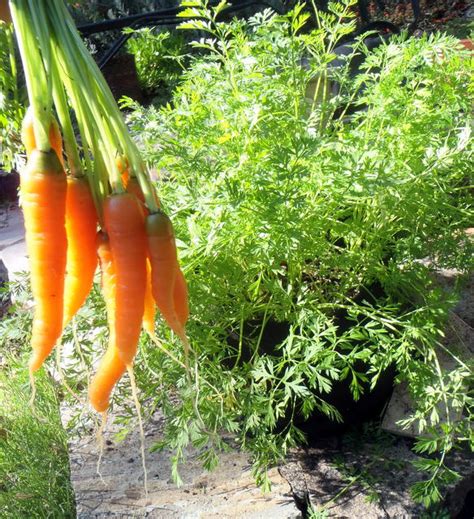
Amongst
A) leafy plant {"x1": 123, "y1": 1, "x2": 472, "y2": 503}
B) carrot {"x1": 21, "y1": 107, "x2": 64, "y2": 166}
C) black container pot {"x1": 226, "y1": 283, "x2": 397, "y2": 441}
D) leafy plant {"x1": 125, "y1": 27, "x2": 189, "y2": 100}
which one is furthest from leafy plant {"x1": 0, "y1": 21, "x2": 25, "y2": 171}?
leafy plant {"x1": 125, "y1": 27, "x2": 189, "y2": 100}

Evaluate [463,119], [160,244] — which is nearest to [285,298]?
[463,119]

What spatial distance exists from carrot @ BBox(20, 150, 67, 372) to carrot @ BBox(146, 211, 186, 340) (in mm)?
93

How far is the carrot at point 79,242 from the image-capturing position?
25.7 inches

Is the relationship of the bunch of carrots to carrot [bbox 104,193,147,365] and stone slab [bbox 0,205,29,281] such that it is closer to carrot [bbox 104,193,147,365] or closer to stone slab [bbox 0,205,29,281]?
carrot [bbox 104,193,147,365]

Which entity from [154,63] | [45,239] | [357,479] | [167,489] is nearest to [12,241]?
[167,489]

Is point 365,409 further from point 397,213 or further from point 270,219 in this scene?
point 270,219

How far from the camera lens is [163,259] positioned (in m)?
0.68

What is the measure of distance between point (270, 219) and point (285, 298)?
19 cm

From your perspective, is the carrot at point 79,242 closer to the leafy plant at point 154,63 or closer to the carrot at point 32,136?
the carrot at point 32,136

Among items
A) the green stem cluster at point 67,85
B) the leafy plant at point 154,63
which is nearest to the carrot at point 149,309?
the green stem cluster at point 67,85

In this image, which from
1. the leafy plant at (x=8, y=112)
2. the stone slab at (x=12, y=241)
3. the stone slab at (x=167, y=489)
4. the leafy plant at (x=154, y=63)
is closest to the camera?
the leafy plant at (x=8, y=112)

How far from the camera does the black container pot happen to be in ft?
4.68

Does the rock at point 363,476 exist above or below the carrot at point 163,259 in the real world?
below

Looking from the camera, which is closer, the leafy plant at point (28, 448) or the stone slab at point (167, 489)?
the stone slab at point (167, 489)
